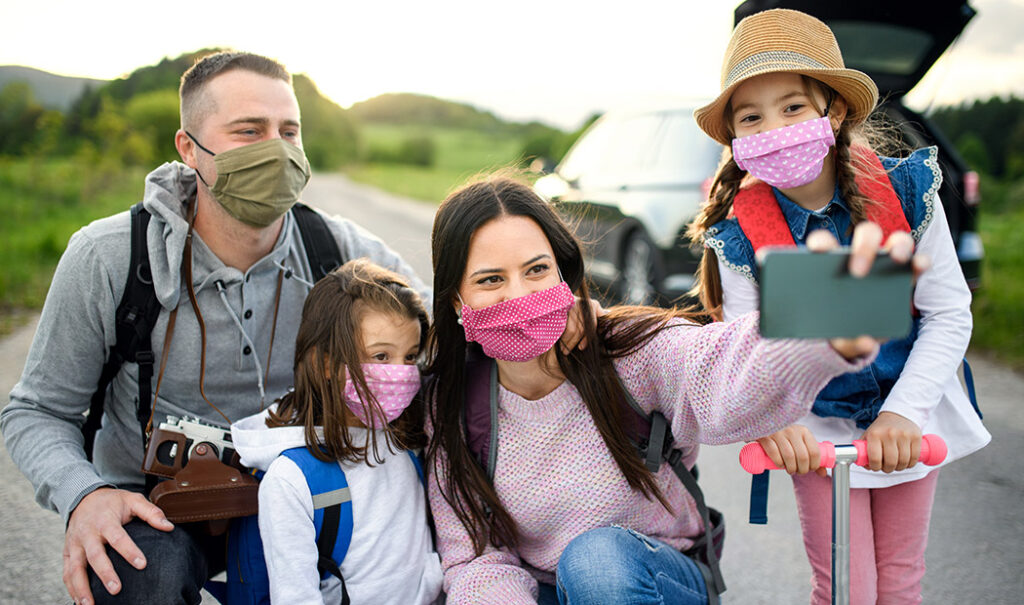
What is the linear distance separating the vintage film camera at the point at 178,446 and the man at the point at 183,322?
101 mm

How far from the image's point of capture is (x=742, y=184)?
8.13ft

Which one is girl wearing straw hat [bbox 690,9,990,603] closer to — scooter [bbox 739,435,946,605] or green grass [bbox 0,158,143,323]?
scooter [bbox 739,435,946,605]

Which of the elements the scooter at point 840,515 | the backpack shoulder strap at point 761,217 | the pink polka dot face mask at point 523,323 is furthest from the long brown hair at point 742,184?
the scooter at point 840,515

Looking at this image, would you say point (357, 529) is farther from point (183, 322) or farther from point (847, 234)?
point (847, 234)

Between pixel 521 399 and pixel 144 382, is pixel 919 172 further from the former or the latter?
pixel 144 382

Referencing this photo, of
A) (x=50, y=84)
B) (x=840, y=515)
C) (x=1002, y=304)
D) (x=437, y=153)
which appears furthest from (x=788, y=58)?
(x=437, y=153)

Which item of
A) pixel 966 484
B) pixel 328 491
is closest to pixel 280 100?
pixel 328 491

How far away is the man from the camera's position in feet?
7.02

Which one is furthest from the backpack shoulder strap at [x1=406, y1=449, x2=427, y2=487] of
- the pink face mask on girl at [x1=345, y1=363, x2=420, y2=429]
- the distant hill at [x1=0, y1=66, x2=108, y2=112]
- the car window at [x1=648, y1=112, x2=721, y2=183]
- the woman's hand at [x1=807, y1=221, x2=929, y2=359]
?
the distant hill at [x1=0, y1=66, x2=108, y2=112]

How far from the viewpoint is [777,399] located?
1528 millimetres

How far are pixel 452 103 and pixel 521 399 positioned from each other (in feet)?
281

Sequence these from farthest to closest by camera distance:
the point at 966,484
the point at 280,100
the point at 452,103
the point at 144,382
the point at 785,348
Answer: the point at 452,103 < the point at 966,484 < the point at 280,100 < the point at 144,382 < the point at 785,348

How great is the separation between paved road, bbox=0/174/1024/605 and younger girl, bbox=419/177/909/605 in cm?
46

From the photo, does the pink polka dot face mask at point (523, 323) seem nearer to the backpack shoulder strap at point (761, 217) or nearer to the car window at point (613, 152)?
the backpack shoulder strap at point (761, 217)
